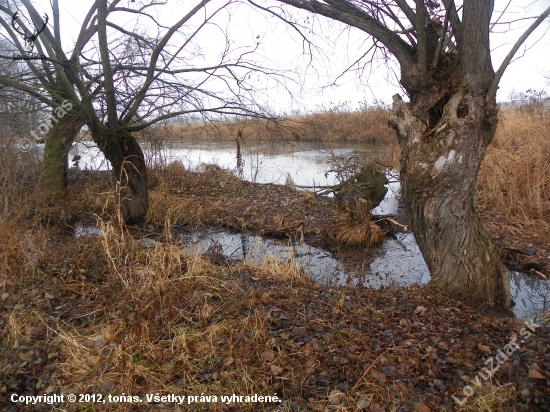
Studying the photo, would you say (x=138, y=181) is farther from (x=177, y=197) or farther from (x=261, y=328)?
(x=261, y=328)

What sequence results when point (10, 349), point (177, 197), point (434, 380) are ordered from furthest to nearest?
point (177, 197) < point (10, 349) < point (434, 380)

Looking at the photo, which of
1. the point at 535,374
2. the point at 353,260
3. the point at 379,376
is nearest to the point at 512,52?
the point at 535,374

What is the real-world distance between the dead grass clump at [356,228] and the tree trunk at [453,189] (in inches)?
127

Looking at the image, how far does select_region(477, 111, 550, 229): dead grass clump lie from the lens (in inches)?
323

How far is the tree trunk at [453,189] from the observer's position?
440cm

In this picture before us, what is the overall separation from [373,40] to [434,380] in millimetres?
4263

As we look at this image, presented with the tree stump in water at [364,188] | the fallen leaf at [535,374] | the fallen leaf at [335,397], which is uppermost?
the tree stump in water at [364,188]

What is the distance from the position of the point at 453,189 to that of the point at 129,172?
6.38 metres

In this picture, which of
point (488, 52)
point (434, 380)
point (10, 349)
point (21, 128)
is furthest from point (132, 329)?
point (21, 128)

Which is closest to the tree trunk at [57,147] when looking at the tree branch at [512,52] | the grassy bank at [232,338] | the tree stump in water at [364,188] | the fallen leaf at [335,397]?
the grassy bank at [232,338]

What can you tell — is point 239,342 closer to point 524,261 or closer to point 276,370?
point 276,370

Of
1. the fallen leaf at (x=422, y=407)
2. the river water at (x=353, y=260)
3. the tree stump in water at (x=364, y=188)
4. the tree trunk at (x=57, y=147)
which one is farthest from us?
the tree trunk at (x=57, y=147)

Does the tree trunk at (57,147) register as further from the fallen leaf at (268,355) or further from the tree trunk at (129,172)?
the fallen leaf at (268,355)

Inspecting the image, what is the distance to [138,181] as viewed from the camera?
8.89 m
